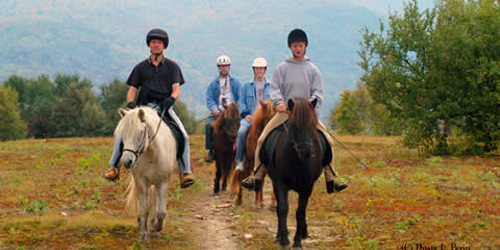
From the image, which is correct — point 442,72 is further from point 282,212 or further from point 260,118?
point 282,212

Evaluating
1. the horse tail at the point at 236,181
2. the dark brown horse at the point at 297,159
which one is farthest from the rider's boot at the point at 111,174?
the horse tail at the point at 236,181

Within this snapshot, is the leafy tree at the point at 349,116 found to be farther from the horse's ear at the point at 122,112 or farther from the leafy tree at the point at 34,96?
the horse's ear at the point at 122,112

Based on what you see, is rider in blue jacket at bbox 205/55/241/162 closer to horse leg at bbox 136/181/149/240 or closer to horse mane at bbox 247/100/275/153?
horse mane at bbox 247/100/275/153

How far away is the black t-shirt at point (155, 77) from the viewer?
28.8 feet

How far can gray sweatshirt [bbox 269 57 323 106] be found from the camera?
8688 mm

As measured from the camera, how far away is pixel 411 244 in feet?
24.4

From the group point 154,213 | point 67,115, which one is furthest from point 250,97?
point 67,115

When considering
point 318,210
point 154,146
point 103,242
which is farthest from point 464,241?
point 103,242

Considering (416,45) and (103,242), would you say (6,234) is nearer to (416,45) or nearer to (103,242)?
(103,242)

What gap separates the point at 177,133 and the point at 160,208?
1.43 metres

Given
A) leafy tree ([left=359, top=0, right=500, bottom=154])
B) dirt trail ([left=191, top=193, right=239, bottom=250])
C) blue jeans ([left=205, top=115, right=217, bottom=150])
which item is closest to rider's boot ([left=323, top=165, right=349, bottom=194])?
dirt trail ([left=191, top=193, right=239, bottom=250])

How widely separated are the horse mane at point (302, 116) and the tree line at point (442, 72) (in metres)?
16.2

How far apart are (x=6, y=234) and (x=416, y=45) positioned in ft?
66.5

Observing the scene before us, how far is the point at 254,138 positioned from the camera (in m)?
10.5
